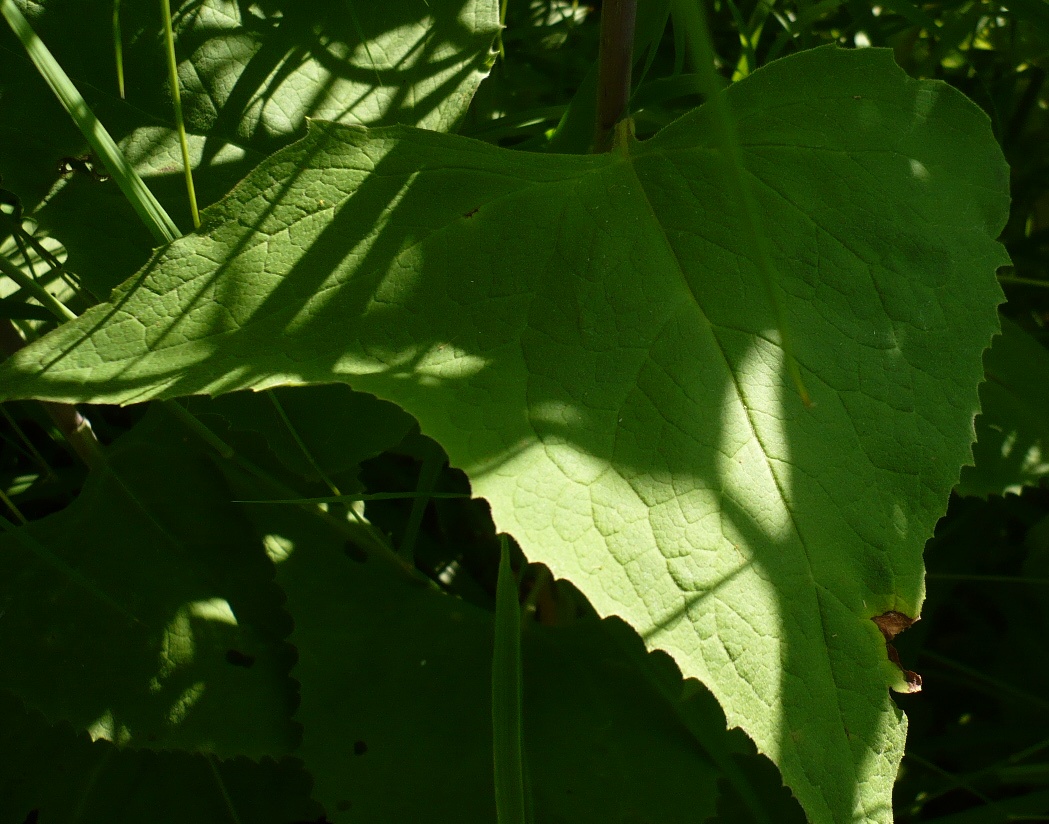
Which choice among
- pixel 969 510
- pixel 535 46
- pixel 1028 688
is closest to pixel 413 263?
pixel 535 46

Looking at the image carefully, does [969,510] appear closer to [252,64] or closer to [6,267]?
[252,64]

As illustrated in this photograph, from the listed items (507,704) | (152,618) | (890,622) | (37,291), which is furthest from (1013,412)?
(37,291)

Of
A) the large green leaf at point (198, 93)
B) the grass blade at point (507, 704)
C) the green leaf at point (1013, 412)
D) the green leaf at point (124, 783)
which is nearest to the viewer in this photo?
the grass blade at point (507, 704)

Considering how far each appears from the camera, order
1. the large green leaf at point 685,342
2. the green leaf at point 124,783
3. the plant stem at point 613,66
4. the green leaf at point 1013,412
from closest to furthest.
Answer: the large green leaf at point 685,342
the plant stem at point 613,66
the green leaf at point 124,783
the green leaf at point 1013,412

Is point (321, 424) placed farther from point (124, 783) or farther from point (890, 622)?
point (890, 622)

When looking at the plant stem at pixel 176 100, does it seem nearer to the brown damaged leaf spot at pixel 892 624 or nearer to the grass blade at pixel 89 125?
the grass blade at pixel 89 125

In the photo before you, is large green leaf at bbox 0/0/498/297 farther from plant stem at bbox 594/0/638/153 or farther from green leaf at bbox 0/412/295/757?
green leaf at bbox 0/412/295/757

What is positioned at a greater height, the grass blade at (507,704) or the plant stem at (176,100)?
the plant stem at (176,100)

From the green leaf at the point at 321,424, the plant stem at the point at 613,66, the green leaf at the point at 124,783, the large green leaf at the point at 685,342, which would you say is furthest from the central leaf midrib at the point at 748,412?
the green leaf at the point at 124,783
